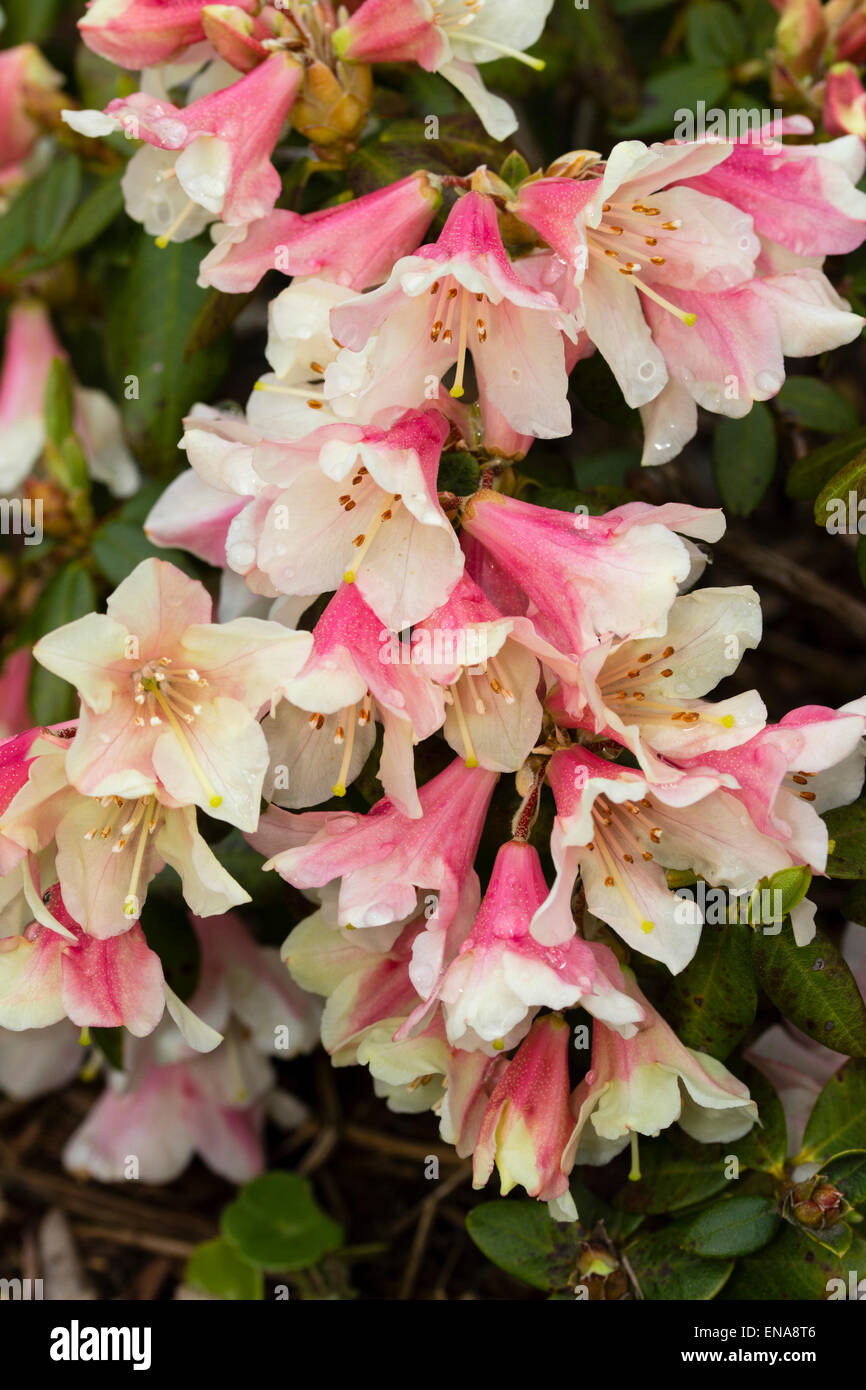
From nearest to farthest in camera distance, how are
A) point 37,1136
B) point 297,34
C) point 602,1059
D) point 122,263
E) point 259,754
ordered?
point 259,754, point 602,1059, point 297,34, point 122,263, point 37,1136

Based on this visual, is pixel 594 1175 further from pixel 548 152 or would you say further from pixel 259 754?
pixel 548 152

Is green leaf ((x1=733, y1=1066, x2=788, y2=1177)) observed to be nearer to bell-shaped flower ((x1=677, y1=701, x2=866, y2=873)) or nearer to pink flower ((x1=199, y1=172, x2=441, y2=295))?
bell-shaped flower ((x1=677, y1=701, x2=866, y2=873))

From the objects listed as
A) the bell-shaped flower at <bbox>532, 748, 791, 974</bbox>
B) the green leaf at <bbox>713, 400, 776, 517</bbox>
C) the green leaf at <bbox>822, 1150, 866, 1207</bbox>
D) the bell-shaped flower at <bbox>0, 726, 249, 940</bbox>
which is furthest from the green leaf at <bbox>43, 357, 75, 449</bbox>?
the green leaf at <bbox>822, 1150, 866, 1207</bbox>

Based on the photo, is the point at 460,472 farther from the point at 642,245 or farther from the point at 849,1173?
the point at 849,1173

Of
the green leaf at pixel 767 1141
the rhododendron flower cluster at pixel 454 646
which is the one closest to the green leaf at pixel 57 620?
the rhododendron flower cluster at pixel 454 646

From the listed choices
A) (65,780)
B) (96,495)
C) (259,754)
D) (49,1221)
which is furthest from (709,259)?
(49,1221)

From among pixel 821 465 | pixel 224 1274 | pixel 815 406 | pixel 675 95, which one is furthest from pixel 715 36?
pixel 224 1274

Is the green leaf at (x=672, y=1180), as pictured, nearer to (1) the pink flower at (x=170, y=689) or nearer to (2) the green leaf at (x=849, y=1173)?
(2) the green leaf at (x=849, y=1173)
